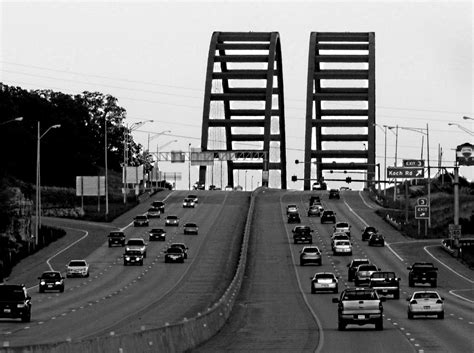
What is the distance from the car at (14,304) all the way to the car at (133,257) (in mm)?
42735

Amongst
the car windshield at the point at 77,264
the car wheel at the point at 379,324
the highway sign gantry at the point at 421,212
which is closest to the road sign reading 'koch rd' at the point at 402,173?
the highway sign gantry at the point at 421,212

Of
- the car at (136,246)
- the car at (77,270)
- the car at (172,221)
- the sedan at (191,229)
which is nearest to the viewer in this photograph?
the car at (77,270)

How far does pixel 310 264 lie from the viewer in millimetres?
98438

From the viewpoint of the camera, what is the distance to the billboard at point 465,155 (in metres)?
103

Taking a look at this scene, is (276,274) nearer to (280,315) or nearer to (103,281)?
(103,281)

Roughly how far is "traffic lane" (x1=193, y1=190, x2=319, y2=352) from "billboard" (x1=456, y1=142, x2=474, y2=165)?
13767 mm

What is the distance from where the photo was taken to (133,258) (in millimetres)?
97812

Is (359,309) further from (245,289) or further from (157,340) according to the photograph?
(245,289)

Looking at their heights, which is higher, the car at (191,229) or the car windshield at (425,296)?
the car windshield at (425,296)

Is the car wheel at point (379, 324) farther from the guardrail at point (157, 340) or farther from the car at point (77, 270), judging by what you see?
the car at point (77, 270)

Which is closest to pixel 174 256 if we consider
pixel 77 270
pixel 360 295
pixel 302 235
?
pixel 77 270

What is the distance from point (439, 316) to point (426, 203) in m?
68.9

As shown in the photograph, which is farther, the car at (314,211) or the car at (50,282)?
the car at (314,211)

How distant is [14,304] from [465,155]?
55.9m
